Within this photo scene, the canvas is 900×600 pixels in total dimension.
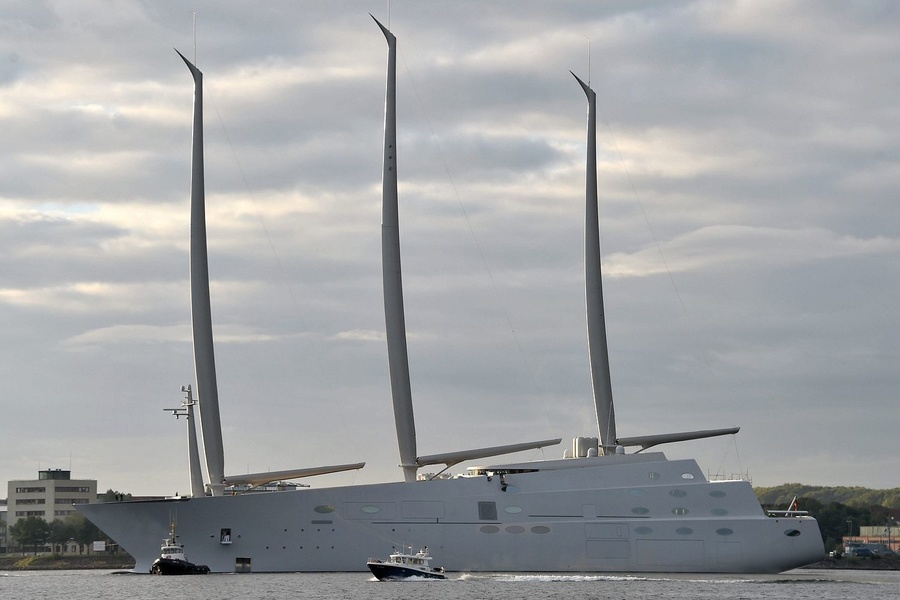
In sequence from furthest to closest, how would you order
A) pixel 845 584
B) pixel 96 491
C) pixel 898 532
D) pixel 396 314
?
pixel 96 491, pixel 898 532, pixel 845 584, pixel 396 314

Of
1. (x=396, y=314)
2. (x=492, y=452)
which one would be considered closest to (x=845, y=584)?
(x=492, y=452)

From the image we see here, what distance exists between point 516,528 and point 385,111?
16.3m

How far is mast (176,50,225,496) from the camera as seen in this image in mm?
50281

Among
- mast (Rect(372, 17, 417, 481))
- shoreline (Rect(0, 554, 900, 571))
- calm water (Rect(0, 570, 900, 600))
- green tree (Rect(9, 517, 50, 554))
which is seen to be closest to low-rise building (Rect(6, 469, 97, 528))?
green tree (Rect(9, 517, 50, 554))

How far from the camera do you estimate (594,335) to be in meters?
53.4

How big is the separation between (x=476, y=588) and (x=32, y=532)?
80324mm

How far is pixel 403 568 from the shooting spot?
47.7 m

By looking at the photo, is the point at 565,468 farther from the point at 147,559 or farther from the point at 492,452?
the point at 147,559

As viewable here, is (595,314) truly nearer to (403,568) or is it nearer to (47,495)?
(403,568)

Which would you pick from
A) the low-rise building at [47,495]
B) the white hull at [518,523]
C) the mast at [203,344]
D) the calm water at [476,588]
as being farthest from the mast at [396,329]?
the low-rise building at [47,495]

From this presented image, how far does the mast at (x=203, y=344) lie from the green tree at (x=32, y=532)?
73.4m

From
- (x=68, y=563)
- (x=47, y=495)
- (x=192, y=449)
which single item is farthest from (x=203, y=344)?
(x=47, y=495)

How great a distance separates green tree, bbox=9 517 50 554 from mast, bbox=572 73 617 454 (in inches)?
3059

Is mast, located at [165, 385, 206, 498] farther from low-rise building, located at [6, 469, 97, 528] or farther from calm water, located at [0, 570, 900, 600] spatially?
low-rise building, located at [6, 469, 97, 528]
